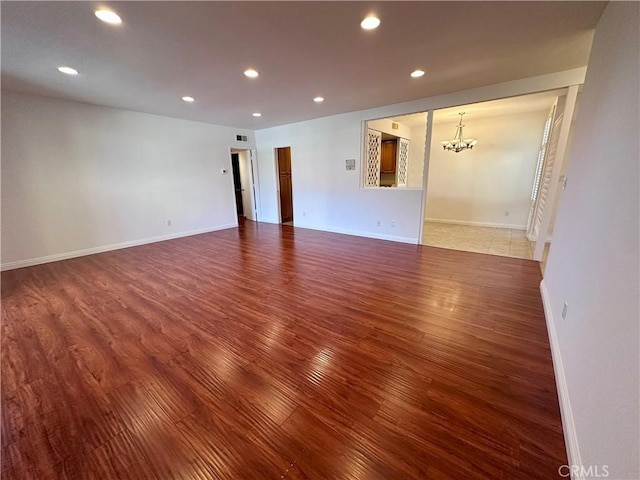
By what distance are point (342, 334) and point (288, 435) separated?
91 cm

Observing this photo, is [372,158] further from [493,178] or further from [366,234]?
[493,178]

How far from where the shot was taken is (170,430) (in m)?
1.33

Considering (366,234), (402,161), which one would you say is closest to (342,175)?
(366,234)

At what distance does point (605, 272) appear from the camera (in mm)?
1157

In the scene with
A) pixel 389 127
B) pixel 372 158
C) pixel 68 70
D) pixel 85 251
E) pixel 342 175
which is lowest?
pixel 85 251

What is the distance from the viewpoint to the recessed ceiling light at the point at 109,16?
186 centimetres

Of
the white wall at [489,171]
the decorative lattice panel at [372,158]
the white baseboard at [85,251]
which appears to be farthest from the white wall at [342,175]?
the white baseboard at [85,251]

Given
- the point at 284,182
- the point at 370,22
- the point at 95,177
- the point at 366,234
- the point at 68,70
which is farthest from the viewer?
the point at 284,182

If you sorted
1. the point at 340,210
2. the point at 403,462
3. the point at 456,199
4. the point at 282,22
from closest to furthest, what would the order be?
1. the point at 403,462
2. the point at 282,22
3. the point at 340,210
4. the point at 456,199

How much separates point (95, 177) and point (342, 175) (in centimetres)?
469

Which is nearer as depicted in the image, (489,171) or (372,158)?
(372,158)

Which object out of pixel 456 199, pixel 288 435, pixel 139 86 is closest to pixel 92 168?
pixel 139 86

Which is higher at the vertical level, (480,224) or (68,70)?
(68,70)

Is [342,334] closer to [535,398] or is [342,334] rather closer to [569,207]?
[535,398]
